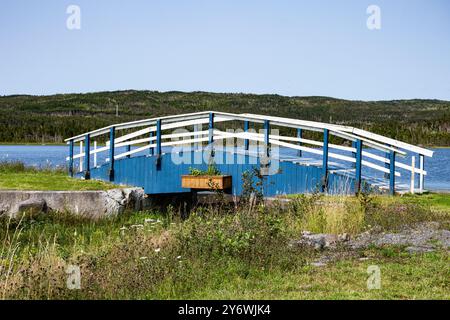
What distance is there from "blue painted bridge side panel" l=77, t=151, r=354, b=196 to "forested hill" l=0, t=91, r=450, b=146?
55578 millimetres

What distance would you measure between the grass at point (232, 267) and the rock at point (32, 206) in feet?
15.4

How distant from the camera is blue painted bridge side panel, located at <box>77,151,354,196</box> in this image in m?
16.8

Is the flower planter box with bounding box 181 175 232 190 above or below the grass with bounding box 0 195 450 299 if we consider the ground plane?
above

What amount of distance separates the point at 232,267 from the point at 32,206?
27.7ft

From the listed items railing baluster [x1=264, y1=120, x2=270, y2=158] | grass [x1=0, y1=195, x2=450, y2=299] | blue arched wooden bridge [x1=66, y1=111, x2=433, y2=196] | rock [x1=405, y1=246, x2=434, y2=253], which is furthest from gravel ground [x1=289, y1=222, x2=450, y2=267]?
railing baluster [x1=264, y1=120, x2=270, y2=158]

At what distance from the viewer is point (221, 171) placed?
18.0 metres

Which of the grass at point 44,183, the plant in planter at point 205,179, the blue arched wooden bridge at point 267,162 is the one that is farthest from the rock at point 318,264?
the grass at point 44,183

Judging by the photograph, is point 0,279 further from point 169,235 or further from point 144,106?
point 144,106

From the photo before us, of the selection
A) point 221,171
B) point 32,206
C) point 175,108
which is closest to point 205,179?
Answer: point 221,171

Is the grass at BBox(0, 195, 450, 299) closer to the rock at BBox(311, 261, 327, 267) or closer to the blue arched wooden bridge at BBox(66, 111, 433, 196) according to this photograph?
the rock at BBox(311, 261, 327, 267)

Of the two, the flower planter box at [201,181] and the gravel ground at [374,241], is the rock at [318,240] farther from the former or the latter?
the flower planter box at [201,181]

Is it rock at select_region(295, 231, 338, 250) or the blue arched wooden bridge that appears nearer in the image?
rock at select_region(295, 231, 338, 250)

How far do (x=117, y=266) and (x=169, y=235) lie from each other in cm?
196

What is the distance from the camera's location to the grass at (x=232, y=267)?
7.18 metres
